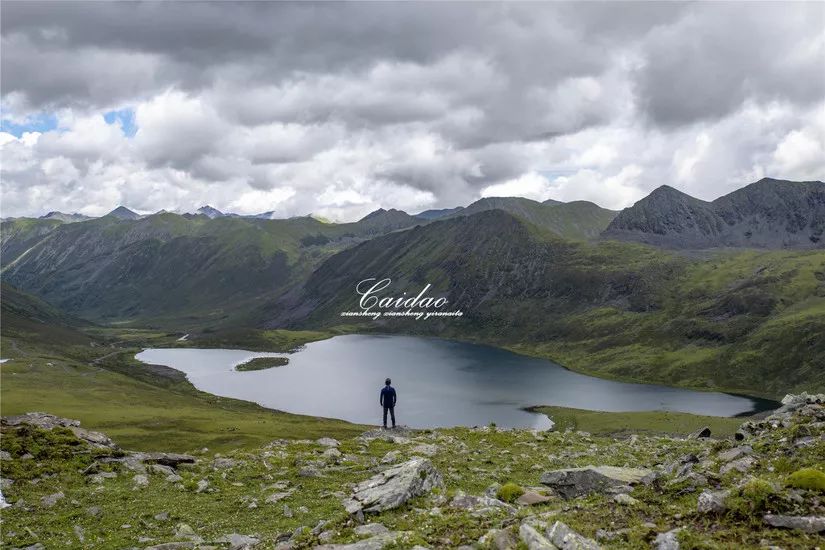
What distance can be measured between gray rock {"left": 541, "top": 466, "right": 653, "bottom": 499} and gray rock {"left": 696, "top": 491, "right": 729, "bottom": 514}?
19.4ft

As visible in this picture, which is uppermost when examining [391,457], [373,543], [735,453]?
[735,453]

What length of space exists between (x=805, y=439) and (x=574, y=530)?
45.9ft

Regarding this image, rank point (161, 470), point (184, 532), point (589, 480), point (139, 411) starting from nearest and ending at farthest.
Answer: point (184, 532) < point (589, 480) < point (161, 470) < point (139, 411)

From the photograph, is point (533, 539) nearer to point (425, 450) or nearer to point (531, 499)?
point (531, 499)

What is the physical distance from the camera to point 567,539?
14.6m

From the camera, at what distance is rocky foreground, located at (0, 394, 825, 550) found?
15.5 metres

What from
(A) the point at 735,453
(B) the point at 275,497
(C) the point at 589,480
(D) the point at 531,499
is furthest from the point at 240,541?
(A) the point at 735,453

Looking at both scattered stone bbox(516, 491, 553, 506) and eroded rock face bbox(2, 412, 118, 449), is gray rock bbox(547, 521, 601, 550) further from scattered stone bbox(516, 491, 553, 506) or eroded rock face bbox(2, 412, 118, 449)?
eroded rock face bbox(2, 412, 118, 449)

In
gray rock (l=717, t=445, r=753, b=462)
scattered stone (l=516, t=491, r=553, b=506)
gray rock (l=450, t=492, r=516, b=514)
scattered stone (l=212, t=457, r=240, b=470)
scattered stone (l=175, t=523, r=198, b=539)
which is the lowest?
scattered stone (l=212, t=457, r=240, b=470)

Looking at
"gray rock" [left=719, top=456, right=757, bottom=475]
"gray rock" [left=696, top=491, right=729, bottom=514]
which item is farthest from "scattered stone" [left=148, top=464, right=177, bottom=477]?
"gray rock" [left=719, top=456, right=757, bottom=475]

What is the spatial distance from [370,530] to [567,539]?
6981 mm

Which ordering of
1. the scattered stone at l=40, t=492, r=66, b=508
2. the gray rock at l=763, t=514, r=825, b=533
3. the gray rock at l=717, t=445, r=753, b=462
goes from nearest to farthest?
1. the gray rock at l=763, t=514, r=825, b=533
2. the gray rock at l=717, t=445, r=753, b=462
3. the scattered stone at l=40, t=492, r=66, b=508

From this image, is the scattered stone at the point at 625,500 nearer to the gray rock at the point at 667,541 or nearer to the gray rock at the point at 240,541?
the gray rock at the point at 667,541

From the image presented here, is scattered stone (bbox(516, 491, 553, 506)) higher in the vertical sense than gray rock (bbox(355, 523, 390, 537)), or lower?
higher
